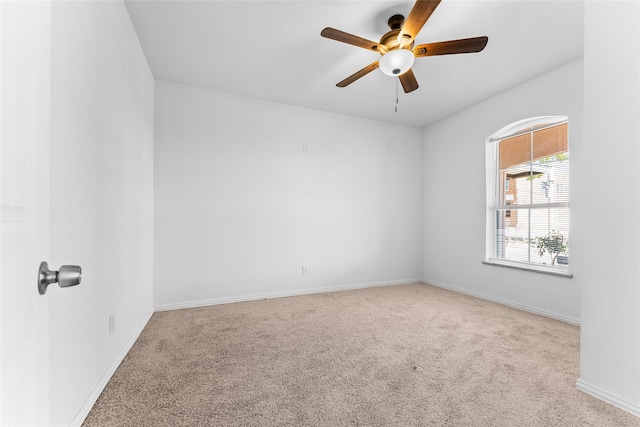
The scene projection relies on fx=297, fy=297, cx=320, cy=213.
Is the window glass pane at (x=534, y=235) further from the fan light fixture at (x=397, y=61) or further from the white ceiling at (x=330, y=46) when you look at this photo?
the fan light fixture at (x=397, y=61)

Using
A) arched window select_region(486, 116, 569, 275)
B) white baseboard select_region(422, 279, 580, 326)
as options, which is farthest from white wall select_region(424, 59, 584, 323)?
arched window select_region(486, 116, 569, 275)

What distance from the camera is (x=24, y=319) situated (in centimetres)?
53

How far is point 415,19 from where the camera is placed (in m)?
1.92

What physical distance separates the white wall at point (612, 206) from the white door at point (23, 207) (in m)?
2.48

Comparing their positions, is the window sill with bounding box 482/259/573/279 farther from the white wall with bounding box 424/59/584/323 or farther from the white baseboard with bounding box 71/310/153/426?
the white baseboard with bounding box 71/310/153/426

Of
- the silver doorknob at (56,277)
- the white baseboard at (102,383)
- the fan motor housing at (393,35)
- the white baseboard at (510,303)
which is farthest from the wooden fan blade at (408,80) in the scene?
the white baseboard at (102,383)

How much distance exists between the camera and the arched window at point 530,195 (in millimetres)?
3229

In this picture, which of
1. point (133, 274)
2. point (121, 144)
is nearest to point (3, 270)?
point (121, 144)

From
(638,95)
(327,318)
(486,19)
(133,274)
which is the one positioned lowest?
(327,318)

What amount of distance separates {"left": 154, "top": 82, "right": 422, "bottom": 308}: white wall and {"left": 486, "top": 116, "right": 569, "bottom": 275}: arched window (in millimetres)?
1261

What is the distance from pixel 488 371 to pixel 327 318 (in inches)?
59.3

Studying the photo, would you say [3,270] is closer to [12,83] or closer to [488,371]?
[12,83]

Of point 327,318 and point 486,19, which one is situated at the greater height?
point 486,19

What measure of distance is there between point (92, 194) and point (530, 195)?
13.9ft
